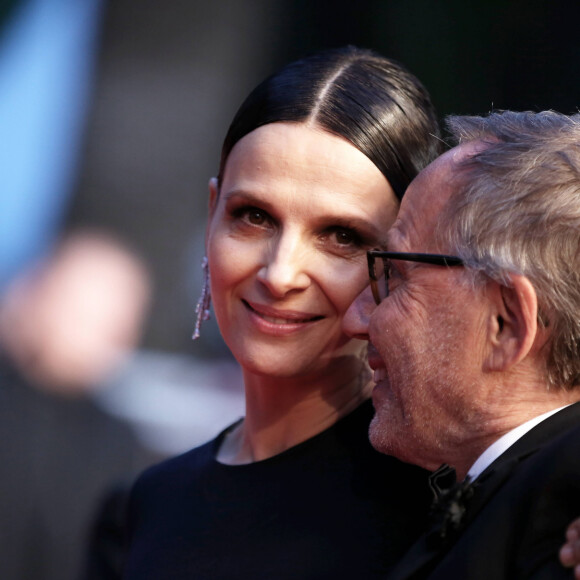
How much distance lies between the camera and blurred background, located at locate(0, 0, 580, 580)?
13.4ft

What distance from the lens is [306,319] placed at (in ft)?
6.51

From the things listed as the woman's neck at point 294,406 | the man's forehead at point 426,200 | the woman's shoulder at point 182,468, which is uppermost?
the man's forehead at point 426,200

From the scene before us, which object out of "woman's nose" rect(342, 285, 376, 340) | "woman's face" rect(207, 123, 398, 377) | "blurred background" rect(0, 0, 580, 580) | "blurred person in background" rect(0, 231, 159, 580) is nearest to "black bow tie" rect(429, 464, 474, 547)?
"woman's nose" rect(342, 285, 376, 340)

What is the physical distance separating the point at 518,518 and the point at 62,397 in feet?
10.4

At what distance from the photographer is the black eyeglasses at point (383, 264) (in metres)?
1.75

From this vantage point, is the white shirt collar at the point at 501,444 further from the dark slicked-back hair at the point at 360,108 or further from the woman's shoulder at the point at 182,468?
the woman's shoulder at the point at 182,468

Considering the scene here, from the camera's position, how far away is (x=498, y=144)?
1725 millimetres

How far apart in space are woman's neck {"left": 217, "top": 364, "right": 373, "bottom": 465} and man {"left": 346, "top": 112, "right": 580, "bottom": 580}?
0.86 ft

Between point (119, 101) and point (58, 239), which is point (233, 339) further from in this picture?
point (119, 101)

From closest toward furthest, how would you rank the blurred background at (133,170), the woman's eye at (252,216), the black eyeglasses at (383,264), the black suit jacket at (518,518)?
the black suit jacket at (518,518), the black eyeglasses at (383,264), the woman's eye at (252,216), the blurred background at (133,170)

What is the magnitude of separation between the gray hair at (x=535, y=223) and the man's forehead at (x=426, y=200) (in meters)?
0.04

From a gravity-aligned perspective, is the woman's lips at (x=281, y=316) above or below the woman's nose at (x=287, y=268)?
below

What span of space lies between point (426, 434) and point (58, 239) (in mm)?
3139

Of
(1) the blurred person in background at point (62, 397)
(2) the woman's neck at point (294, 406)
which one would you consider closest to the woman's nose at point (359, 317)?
(2) the woman's neck at point (294, 406)
